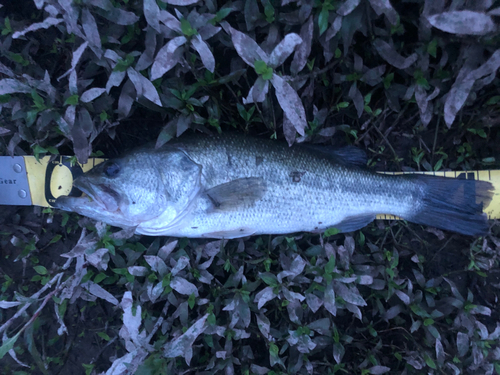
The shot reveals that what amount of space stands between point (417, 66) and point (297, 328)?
1730mm

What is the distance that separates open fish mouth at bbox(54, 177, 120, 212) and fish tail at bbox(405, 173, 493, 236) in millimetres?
1884

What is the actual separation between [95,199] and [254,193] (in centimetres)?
90

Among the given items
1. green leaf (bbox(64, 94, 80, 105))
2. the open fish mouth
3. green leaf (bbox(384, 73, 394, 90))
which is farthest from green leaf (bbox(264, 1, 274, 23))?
the open fish mouth

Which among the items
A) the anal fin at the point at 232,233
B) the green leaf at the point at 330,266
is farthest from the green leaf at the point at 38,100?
the green leaf at the point at 330,266

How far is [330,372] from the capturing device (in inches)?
70.9

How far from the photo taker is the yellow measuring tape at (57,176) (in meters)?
1.87

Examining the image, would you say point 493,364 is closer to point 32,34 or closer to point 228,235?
point 228,235

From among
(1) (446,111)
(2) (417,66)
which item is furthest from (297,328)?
(2) (417,66)

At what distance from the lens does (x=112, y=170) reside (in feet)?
5.28

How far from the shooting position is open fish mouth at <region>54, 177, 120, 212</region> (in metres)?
1.54

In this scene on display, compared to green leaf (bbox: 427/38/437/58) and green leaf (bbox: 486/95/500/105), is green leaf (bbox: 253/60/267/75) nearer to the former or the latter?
green leaf (bbox: 427/38/437/58)

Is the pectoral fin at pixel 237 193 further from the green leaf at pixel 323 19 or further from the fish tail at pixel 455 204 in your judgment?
the fish tail at pixel 455 204

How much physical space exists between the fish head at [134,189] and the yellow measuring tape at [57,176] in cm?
36

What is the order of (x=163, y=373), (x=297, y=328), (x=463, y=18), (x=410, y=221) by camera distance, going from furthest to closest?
1. (x=410, y=221)
2. (x=297, y=328)
3. (x=163, y=373)
4. (x=463, y=18)
